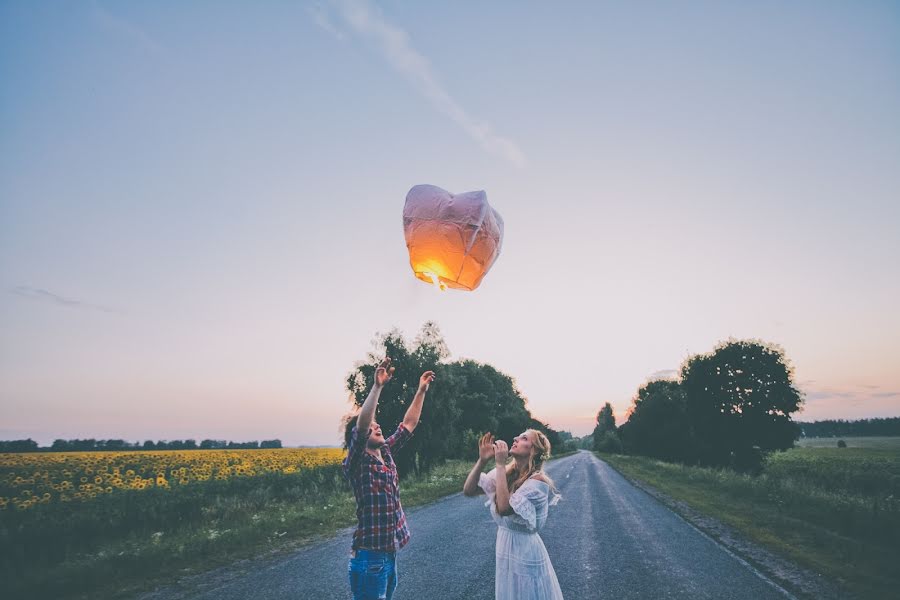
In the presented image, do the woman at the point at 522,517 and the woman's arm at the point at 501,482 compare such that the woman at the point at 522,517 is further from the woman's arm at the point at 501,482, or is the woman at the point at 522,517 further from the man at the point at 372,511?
the man at the point at 372,511

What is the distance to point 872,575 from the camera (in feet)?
25.3

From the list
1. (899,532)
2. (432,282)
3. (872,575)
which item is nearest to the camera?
(432,282)

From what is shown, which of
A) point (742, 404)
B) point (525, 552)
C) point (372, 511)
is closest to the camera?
point (372, 511)

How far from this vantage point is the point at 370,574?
9.78 ft

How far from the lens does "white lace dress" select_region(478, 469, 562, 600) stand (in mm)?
3415

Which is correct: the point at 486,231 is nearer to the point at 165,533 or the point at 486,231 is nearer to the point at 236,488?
the point at 165,533

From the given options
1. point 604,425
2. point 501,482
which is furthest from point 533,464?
point 604,425

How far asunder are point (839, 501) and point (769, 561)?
8.28m

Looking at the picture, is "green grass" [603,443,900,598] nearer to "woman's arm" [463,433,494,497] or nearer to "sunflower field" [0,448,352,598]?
"woman's arm" [463,433,494,497]

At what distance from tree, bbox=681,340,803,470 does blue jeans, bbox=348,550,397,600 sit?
133ft

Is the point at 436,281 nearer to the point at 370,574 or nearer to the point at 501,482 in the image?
the point at 501,482

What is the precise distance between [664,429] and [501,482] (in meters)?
60.0

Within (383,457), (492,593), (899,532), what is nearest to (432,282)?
(383,457)

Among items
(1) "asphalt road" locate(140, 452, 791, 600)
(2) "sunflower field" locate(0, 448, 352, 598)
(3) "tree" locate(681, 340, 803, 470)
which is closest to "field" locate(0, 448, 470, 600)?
(2) "sunflower field" locate(0, 448, 352, 598)
